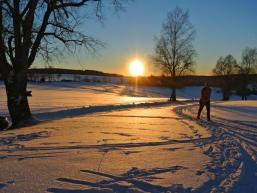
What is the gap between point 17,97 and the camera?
641 inches

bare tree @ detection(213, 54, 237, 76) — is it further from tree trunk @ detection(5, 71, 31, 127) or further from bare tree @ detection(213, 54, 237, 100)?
tree trunk @ detection(5, 71, 31, 127)

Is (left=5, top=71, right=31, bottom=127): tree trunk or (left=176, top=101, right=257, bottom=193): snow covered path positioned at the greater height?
(left=5, top=71, right=31, bottom=127): tree trunk

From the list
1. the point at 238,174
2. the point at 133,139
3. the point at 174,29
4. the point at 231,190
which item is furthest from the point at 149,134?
the point at 174,29

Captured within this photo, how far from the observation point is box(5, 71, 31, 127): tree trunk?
16.1m

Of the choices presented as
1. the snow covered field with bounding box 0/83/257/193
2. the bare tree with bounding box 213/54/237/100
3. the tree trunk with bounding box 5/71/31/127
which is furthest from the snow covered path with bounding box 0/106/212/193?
the bare tree with bounding box 213/54/237/100

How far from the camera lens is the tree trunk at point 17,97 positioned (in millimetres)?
16109

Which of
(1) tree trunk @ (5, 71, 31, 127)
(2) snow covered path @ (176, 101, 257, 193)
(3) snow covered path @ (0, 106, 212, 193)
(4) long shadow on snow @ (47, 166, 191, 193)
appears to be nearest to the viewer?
(4) long shadow on snow @ (47, 166, 191, 193)

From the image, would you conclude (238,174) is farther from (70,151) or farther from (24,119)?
(24,119)

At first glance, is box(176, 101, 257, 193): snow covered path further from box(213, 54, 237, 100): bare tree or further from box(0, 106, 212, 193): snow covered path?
box(213, 54, 237, 100): bare tree

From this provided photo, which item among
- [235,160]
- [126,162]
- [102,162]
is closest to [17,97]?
[102,162]

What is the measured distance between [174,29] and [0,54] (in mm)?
37298

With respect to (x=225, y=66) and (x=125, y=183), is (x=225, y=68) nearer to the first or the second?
(x=225, y=66)

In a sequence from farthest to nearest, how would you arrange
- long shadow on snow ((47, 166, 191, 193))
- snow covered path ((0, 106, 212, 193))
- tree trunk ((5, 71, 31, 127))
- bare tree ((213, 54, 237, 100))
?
bare tree ((213, 54, 237, 100))
tree trunk ((5, 71, 31, 127))
snow covered path ((0, 106, 212, 193))
long shadow on snow ((47, 166, 191, 193))

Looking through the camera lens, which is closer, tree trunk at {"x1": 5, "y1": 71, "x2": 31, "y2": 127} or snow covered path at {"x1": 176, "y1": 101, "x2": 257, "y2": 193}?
snow covered path at {"x1": 176, "y1": 101, "x2": 257, "y2": 193}
